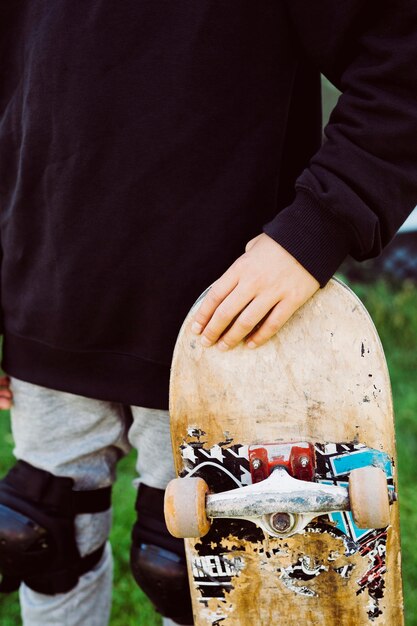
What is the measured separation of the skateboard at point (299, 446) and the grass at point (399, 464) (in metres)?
0.76

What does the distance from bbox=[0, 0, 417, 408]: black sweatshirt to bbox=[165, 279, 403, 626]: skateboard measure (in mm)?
106

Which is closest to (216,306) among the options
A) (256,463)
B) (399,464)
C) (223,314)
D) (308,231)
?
(223,314)

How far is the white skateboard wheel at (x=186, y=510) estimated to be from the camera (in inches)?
41.8

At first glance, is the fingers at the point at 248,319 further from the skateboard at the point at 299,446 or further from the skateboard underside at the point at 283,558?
the skateboard underside at the point at 283,558

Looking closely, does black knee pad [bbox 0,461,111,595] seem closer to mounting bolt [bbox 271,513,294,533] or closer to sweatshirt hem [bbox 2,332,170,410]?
sweatshirt hem [bbox 2,332,170,410]

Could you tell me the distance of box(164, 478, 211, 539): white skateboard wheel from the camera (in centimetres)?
106

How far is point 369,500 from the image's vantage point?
103 cm

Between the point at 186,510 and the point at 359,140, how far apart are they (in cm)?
65

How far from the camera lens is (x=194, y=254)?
4.17 ft

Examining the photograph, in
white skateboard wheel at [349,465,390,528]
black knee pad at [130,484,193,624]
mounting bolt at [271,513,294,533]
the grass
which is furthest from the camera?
the grass

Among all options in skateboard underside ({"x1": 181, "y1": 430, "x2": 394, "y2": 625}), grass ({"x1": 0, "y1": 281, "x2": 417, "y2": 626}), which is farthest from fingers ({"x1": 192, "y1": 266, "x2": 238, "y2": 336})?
grass ({"x1": 0, "y1": 281, "x2": 417, "y2": 626})

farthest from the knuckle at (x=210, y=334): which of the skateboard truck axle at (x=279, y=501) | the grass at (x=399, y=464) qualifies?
the grass at (x=399, y=464)

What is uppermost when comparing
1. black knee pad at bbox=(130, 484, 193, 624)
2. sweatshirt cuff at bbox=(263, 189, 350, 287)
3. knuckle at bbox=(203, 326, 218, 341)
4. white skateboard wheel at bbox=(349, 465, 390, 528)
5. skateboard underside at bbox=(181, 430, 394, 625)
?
sweatshirt cuff at bbox=(263, 189, 350, 287)

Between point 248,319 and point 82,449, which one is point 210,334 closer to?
point 248,319
